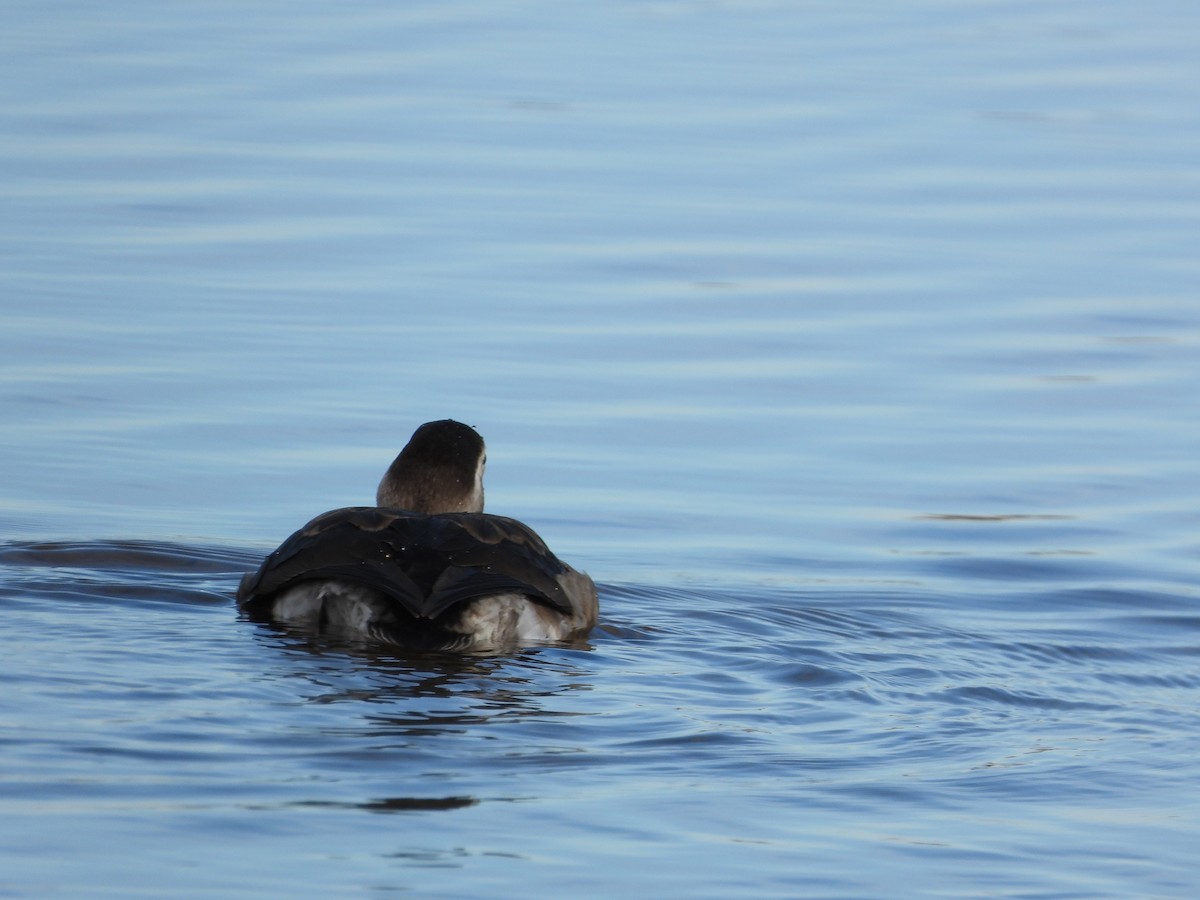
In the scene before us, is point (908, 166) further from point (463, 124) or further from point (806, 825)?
point (806, 825)

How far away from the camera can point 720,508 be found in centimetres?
1255

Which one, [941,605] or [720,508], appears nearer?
[941,605]

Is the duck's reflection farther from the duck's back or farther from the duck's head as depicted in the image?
the duck's head

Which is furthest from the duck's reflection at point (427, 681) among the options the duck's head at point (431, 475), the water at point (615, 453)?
the duck's head at point (431, 475)

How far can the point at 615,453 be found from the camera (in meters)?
13.4

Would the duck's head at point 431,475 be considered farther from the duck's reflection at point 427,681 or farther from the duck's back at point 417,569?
the duck's reflection at point 427,681

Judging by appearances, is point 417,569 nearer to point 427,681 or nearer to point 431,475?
point 427,681

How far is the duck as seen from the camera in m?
9.05

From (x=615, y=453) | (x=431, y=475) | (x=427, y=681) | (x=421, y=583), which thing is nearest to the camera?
(x=427, y=681)

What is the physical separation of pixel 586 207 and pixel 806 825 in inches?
504

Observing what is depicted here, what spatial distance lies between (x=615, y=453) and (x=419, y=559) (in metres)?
4.36

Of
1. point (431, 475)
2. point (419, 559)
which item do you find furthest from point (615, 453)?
point (419, 559)

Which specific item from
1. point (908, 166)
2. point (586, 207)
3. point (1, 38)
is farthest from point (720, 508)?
point (1, 38)

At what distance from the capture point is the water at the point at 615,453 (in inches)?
277
